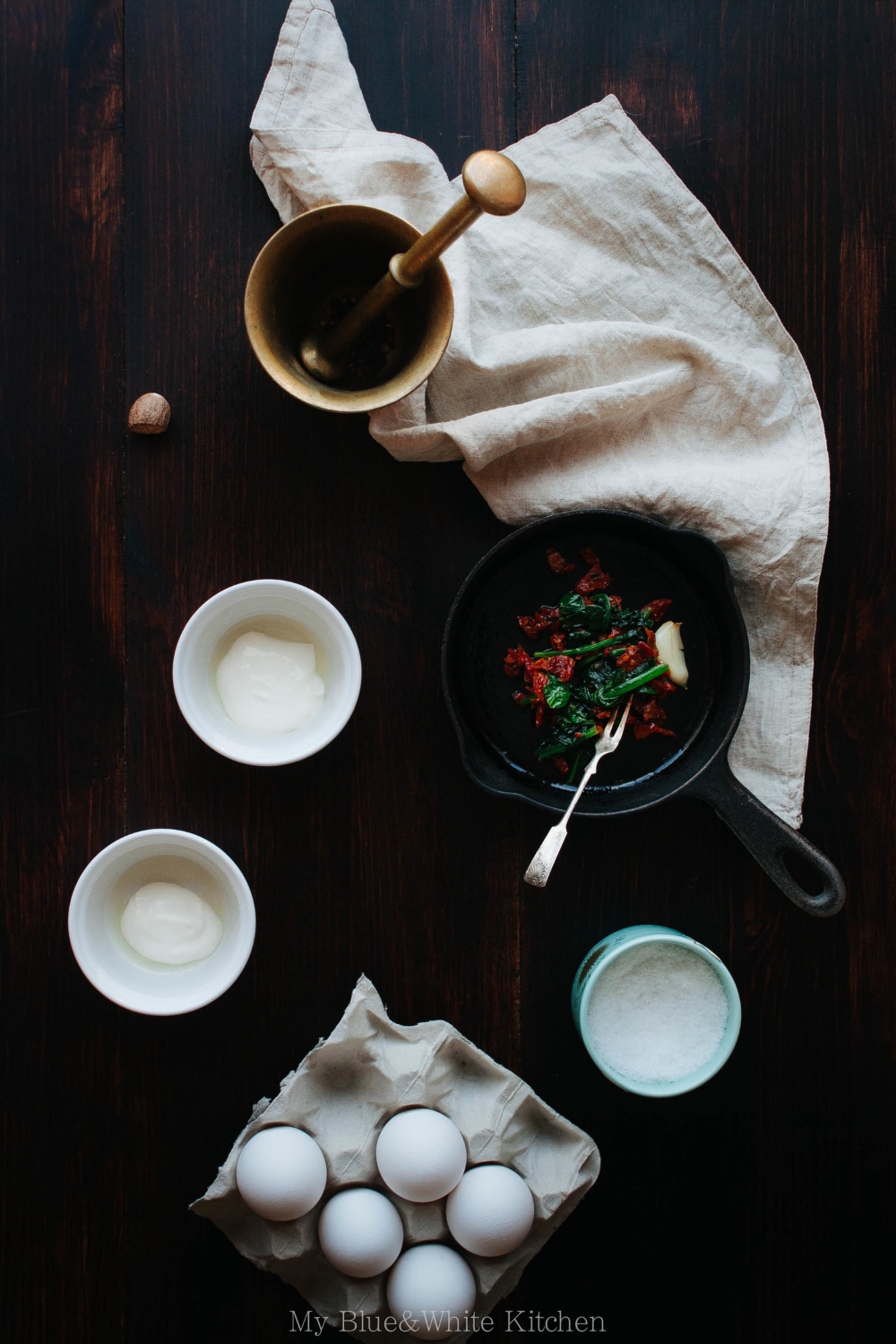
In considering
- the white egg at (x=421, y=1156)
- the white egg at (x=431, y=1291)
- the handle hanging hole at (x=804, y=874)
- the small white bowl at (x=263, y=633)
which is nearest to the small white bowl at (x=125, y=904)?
the small white bowl at (x=263, y=633)

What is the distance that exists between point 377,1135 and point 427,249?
934 millimetres

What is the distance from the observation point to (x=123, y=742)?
3.46ft

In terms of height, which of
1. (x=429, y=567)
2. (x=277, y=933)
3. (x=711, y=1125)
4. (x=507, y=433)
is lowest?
(x=711, y=1125)

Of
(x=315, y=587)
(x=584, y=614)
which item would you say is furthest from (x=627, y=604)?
(x=315, y=587)

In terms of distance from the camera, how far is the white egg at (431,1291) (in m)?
0.91

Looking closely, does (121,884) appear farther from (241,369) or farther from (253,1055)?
(241,369)

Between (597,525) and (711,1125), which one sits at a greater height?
(597,525)

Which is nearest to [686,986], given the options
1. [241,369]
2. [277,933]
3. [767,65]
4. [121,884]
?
[277,933]

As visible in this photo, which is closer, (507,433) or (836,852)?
(507,433)

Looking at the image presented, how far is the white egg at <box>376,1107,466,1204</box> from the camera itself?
0.92 metres

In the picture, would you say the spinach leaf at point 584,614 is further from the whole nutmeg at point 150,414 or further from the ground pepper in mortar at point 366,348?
the whole nutmeg at point 150,414

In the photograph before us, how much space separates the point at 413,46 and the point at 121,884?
1.04 meters

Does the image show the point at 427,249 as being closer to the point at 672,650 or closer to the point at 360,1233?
the point at 672,650

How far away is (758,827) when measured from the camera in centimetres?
96
